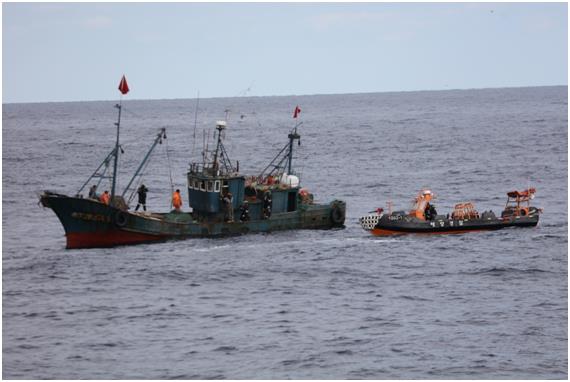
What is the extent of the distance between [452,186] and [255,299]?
4328 centimetres

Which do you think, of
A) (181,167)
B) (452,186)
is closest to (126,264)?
(452,186)

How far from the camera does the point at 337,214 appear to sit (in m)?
58.4

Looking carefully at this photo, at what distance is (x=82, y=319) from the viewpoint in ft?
126

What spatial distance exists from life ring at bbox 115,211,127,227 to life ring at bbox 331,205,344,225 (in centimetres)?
1251

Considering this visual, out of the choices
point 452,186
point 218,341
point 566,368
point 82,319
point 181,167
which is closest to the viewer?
point 566,368

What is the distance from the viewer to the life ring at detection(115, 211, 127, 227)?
51.1 m

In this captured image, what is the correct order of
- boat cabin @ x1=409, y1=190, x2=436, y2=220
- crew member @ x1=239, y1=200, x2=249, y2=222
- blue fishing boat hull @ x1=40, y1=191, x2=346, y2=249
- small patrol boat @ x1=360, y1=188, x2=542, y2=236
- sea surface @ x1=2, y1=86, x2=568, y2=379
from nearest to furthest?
sea surface @ x1=2, y1=86, x2=568, y2=379
blue fishing boat hull @ x1=40, y1=191, x2=346, y2=249
crew member @ x1=239, y1=200, x2=249, y2=222
small patrol boat @ x1=360, y1=188, x2=542, y2=236
boat cabin @ x1=409, y1=190, x2=436, y2=220

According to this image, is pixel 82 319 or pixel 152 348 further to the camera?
pixel 82 319

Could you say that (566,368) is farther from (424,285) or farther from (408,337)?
(424,285)

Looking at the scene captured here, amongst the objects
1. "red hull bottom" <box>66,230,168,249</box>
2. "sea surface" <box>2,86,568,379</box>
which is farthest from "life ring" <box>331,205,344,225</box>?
"red hull bottom" <box>66,230,168,249</box>

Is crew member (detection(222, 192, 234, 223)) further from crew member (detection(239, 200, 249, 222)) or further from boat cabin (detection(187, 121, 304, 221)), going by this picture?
crew member (detection(239, 200, 249, 222))

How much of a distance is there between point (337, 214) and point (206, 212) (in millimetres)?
8179

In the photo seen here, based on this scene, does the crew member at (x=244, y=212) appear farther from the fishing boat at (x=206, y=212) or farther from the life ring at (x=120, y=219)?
the life ring at (x=120, y=219)

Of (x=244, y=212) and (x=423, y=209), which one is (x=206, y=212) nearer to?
(x=244, y=212)
